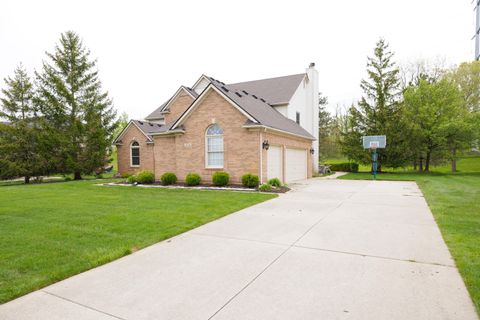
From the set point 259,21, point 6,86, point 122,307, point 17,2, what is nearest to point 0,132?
point 6,86

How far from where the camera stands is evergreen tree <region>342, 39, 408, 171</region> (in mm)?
24672

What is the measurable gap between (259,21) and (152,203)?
12.0 m

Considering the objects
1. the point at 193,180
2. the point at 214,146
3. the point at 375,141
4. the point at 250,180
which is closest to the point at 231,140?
the point at 214,146

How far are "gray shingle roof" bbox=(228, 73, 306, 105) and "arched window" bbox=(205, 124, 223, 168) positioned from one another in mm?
7051

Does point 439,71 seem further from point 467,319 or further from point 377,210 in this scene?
point 467,319

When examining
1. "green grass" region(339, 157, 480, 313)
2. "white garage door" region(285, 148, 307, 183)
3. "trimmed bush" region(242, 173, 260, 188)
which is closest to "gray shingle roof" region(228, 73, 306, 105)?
"white garage door" region(285, 148, 307, 183)

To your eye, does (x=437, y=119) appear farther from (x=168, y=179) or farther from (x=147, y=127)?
(x=147, y=127)

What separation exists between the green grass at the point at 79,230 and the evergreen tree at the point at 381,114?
2002 centimetres

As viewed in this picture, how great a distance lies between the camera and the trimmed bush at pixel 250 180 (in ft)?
41.7

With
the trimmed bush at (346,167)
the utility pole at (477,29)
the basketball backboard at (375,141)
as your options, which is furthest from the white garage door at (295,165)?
the utility pole at (477,29)

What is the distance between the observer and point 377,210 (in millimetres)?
7723

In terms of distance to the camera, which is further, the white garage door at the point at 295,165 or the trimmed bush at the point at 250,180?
the white garage door at the point at 295,165

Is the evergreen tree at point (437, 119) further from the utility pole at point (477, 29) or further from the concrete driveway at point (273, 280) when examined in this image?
the concrete driveway at point (273, 280)

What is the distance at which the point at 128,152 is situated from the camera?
75.9 feet
